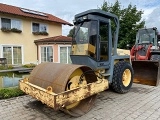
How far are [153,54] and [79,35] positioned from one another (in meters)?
5.10

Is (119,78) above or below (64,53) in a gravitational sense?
below

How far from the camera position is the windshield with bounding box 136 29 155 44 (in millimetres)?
9070

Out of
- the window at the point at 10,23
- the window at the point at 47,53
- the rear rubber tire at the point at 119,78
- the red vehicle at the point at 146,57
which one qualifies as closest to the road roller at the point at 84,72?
the rear rubber tire at the point at 119,78

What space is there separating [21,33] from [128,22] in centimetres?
1115

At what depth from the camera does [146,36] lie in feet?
30.6

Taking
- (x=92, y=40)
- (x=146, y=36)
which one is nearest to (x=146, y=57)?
(x=146, y=36)

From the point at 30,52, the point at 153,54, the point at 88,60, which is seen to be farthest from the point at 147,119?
the point at 30,52

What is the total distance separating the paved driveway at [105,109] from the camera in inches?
145

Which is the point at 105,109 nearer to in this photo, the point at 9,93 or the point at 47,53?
the point at 9,93

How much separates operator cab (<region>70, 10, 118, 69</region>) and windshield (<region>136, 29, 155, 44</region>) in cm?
516

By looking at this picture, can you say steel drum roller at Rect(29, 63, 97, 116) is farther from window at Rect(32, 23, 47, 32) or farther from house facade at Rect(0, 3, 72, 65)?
window at Rect(32, 23, 47, 32)

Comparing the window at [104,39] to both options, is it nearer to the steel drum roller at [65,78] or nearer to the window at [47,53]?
the steel drum roller at [65,78]

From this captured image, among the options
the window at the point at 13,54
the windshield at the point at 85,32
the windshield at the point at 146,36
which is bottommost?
the window at the point at 13,54

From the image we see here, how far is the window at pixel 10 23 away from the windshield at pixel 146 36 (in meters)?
10.3
